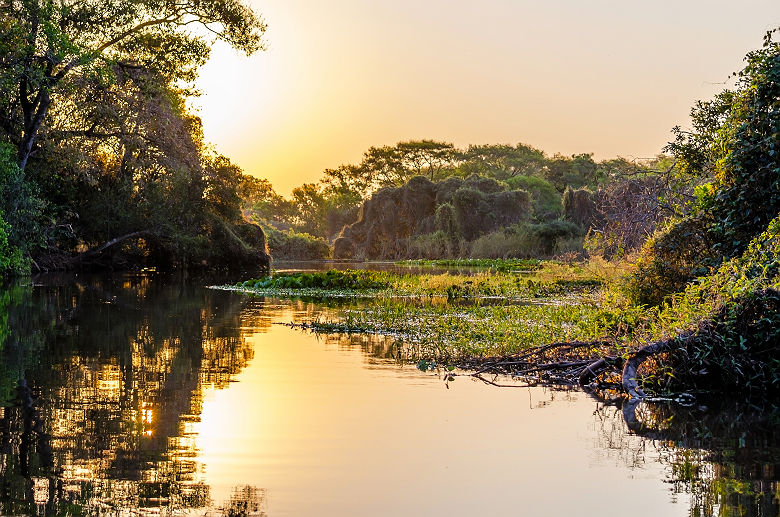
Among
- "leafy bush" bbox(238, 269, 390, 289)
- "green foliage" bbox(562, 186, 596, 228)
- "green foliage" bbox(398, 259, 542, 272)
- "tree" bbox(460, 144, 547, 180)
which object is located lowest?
"leafy bush" bbox(238, 269, 390, 289)

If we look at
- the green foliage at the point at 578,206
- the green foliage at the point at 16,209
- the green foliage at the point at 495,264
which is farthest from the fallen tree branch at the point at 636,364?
the green foliage at the point at 578,206

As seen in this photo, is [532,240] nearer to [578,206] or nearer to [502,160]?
[578,206]

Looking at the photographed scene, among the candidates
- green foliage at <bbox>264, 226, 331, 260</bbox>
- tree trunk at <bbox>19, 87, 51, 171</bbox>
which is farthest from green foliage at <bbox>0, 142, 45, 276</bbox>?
green foliage at <bbox>264, 226, 331, 260</bbox>

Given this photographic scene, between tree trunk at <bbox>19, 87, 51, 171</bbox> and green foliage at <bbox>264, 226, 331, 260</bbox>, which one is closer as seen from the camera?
tree trunk at <bbox>19, 87, 51, 171</bbox>

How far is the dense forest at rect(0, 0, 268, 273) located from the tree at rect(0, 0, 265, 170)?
1.6 inches

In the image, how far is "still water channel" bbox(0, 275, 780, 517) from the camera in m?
5.56

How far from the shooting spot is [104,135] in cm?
3164

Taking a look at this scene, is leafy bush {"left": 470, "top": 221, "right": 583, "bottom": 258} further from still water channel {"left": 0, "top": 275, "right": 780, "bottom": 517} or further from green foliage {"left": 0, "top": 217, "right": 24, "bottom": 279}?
still water channel {"left": 0, "top": 275, "right": 780, "bottom": 517}

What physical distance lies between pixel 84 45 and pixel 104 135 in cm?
417

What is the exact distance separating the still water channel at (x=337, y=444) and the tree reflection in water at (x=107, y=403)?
0.02 m

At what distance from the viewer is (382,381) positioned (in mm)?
10328

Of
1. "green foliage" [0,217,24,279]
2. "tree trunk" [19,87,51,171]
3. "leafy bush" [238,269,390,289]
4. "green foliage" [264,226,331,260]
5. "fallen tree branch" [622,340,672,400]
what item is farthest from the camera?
"green foliage" [264,226,331,260]

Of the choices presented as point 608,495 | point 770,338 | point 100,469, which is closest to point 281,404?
point 100,469

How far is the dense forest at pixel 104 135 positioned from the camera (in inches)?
1029
